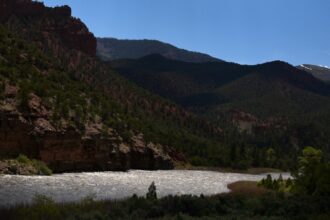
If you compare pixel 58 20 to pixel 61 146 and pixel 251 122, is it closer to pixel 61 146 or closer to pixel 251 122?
pixel 251 122

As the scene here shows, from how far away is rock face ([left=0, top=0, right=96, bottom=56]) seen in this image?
144 meters

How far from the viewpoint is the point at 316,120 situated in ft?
575

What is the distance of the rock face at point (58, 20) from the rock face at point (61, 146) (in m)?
77.7

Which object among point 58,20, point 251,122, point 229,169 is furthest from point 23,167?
point 251,122

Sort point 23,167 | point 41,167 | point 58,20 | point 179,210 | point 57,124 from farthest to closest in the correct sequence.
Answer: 1. point 58,20
2. point 57,124
3. point 41,167
4. point 23,167
5. point 179,210

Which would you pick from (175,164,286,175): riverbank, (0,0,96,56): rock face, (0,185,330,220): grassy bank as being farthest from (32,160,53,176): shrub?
(0,0,96,56): rock face

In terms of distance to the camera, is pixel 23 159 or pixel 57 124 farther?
pixel 57 124

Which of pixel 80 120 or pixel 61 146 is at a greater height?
pixel 80 120

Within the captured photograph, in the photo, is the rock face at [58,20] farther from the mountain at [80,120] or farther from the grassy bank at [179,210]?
the grassy bank at [179,210]

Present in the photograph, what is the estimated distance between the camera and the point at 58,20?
162250 mm

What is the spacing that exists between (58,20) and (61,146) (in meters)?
113

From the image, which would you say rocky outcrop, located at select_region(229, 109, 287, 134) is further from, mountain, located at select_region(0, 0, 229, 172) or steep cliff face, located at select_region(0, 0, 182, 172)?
steep cliff face, located at select_region(0, 0, 182, 172)

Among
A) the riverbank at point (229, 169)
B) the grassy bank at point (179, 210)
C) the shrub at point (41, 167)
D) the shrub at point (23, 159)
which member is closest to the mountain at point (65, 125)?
the shrub at point (23, 159)

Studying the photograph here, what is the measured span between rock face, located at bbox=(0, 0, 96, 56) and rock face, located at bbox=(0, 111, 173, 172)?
7771cm
